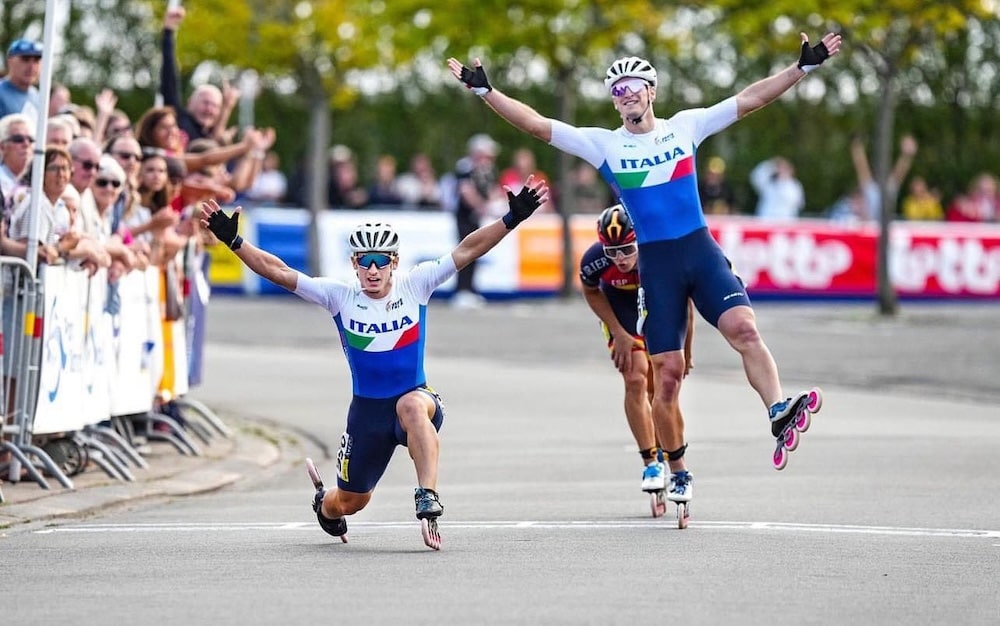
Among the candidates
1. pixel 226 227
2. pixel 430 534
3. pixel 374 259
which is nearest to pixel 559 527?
pixel 430 534

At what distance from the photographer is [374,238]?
11.1 m

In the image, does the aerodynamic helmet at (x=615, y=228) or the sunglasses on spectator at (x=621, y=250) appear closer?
the aerodynamic helmet at (x=615, y=228)

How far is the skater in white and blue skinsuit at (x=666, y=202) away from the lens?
12203 mm

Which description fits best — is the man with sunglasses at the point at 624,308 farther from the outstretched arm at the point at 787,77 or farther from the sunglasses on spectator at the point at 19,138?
the sunglasses on spectator at the point at 19,138

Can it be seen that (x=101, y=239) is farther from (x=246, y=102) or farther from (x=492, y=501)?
(x=246, y=102)

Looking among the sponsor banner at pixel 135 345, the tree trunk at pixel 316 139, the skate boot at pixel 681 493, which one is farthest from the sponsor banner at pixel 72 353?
the tree trunk at pixel 316 139

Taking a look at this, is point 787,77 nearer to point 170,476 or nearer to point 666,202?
point 666,202

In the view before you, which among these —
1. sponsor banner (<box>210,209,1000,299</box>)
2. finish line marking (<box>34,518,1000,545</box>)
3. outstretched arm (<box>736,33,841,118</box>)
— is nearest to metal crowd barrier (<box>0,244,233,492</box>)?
finish line marking (<box>34,518,1000,545</box>)

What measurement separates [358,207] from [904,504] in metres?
22.0

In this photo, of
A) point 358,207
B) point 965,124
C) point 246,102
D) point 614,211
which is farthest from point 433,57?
point 614,211

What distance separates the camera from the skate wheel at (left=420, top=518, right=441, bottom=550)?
34.9 feet

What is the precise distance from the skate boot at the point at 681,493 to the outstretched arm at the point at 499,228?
166 centimetres

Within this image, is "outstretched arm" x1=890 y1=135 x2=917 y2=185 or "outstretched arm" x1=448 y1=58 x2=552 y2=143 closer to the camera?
"outstretched arm" x1=448 y1=58 x2=552 y2=143

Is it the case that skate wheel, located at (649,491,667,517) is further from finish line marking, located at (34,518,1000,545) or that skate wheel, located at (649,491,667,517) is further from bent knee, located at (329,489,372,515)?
bent knee, located at (329,489,372,515)
